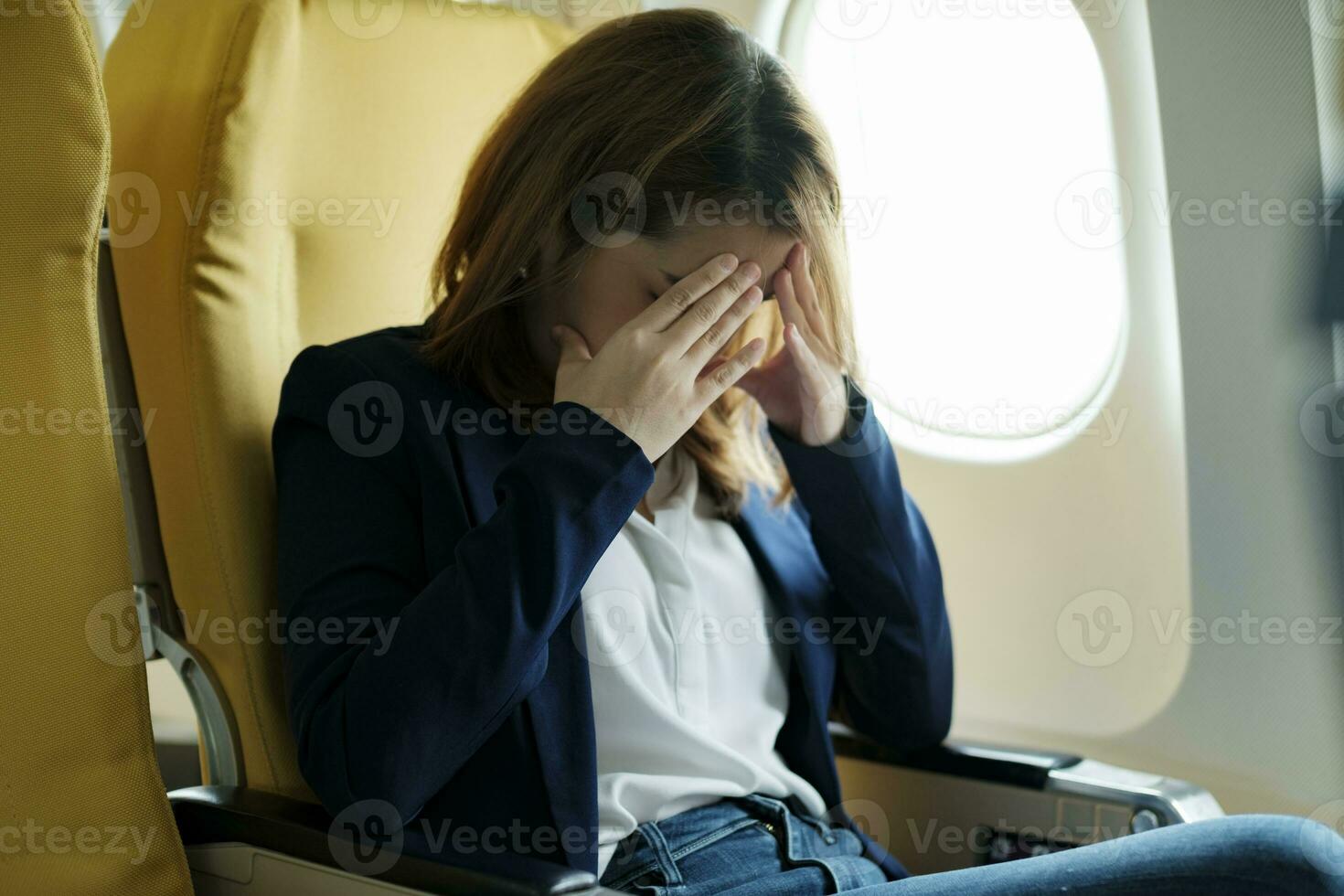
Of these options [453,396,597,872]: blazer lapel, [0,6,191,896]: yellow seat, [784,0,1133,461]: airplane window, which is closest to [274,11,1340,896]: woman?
[453,396,597,872]: blazer lapel

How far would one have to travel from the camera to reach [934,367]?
6.32 ft

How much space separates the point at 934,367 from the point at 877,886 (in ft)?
3.51

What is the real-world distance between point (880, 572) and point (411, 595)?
1.72 ft

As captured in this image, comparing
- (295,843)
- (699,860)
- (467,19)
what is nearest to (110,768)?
(295,843)

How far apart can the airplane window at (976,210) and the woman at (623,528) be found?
0.50 meters

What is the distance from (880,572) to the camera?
4.50 feet

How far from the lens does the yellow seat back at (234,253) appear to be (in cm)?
119

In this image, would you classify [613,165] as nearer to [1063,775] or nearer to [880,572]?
[880,572]

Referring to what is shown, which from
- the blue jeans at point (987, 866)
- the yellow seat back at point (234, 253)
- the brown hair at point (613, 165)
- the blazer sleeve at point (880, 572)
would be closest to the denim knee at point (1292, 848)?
the blue jeans at point (987, 866)

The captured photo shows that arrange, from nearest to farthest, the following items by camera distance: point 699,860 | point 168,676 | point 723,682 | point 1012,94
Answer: point 699,860 → point 723,682 → point 1012,94 → point 168,676

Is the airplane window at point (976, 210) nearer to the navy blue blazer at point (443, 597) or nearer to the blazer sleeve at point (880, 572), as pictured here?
the blazer sleeve at point (880, 572)

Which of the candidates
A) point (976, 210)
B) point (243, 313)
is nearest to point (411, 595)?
point (243, 313)

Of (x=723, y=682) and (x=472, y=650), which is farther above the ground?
(x=472, y=650)

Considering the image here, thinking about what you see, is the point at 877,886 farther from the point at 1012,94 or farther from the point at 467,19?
the point at 1012,94
